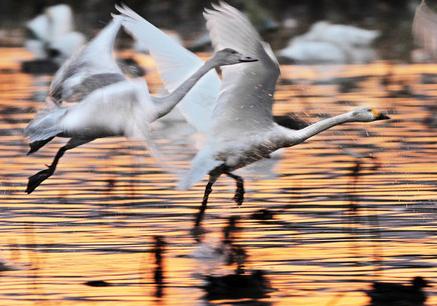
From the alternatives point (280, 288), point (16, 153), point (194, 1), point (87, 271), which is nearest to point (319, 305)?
point (280, 288)

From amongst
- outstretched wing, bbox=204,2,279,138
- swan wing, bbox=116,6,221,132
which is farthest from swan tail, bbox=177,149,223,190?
swan wing, bbox=116,6,221,132

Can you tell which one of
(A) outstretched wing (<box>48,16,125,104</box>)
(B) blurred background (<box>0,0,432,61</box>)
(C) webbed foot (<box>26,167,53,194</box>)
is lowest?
(C) webbed foot (<box>26,167,53,194</box>)

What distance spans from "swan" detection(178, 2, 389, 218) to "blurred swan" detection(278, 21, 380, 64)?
12.1 meters

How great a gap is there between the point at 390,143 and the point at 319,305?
7.66 meters

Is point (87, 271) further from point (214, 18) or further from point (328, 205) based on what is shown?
point (328, 205)

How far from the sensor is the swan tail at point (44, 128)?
12672mm

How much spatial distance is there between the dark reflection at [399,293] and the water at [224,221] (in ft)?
0.33

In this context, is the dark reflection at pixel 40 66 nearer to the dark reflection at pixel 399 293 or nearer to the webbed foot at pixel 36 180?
the webbed foot at pixel 36 180

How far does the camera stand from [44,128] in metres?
12.7

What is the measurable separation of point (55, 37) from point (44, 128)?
511 inches

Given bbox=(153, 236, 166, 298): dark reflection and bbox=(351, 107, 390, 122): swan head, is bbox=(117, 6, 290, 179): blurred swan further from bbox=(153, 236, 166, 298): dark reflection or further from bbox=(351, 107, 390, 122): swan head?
bbox=(153, 236, 166, 298): dark reflection

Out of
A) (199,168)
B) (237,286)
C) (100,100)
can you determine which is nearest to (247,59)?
(199,168)

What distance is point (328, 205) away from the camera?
13172 millimetres

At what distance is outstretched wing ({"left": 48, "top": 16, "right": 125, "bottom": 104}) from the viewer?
1339cm
